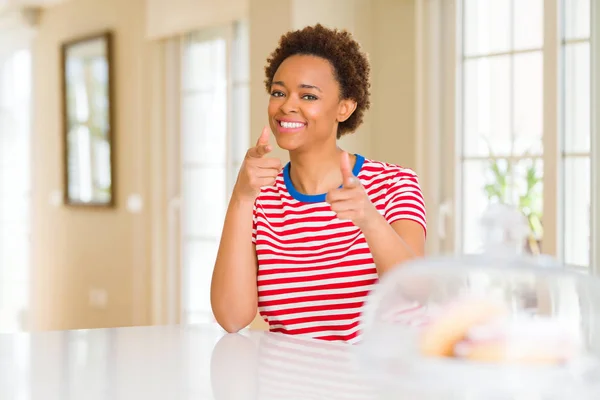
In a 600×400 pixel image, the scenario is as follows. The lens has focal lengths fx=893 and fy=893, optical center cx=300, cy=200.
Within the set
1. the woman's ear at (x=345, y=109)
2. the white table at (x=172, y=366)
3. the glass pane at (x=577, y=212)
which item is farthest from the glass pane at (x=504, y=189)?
the white table at (x=172, y=366)

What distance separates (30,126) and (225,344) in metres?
6.03

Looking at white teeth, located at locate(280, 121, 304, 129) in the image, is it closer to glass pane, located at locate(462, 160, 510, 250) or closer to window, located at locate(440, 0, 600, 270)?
window, located at locate(440, 0, 600, 270)

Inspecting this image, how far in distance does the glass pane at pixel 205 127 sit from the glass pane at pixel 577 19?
2.22 meters

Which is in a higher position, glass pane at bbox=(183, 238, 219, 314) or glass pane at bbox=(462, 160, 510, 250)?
glass pane at bbox=(462, 160, 510, 250)

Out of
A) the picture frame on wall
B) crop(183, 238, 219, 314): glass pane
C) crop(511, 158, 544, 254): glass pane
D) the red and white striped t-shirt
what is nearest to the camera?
the red and white striped t-shirt

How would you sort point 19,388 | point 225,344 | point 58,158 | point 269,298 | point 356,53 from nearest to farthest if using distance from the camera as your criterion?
point 19,388 < point 225,344 < point 269,298 < point 356,53 < point 58,158

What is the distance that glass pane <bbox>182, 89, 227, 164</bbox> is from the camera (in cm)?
504

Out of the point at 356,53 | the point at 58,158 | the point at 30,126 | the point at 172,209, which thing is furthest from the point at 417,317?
the point at 30,126

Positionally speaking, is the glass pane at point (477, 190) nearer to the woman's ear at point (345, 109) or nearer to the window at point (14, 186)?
the woman's ear at point (345, 109)

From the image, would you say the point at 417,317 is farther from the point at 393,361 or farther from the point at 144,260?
the point at 144,260

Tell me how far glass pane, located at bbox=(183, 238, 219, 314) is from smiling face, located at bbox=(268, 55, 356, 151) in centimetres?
340

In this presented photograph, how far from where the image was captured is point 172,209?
17.8 ft

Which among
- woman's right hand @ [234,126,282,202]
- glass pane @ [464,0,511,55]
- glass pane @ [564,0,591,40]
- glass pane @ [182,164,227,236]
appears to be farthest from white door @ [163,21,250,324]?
woman's right hand @ [234,126,282,202]

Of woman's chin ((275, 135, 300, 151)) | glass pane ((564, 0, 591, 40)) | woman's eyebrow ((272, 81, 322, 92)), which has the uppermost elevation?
glass pane ((564, 0, 591, 40))
